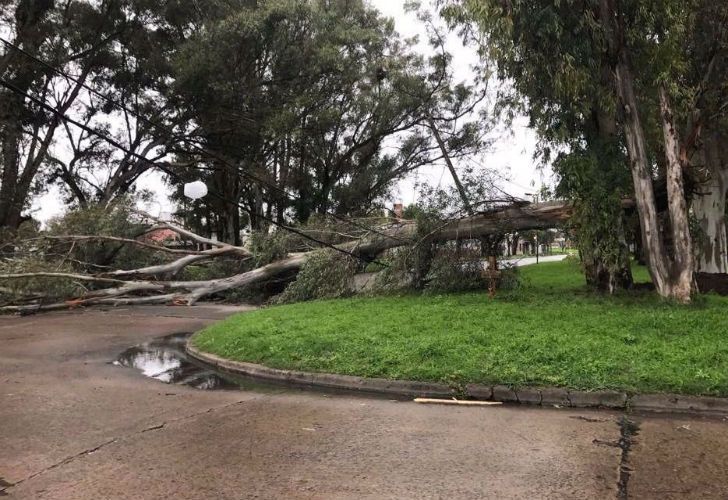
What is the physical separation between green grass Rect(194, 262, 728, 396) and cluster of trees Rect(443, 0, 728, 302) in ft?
4.16

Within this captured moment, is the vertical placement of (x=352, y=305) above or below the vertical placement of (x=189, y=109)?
below

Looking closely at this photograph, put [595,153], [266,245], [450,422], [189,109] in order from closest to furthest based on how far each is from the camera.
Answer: [450,422] → [595,153] → [266,245] → [189,109]

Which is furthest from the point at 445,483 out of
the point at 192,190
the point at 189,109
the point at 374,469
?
the point at 189,109

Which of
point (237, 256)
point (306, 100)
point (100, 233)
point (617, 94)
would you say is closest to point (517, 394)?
point (617, 94)

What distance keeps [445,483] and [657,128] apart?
11.6 m

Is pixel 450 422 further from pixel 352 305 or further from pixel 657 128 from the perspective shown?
pixel 657 128

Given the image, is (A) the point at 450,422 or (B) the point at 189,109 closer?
(A) the point at 450,422

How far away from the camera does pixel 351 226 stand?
1675cm

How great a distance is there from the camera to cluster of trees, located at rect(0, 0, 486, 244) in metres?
23.1

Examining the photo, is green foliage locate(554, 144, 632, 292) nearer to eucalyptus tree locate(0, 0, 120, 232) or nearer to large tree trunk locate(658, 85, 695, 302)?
large tree trunk locate(658, 85, 695, 302)

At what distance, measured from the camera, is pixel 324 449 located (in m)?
4.93

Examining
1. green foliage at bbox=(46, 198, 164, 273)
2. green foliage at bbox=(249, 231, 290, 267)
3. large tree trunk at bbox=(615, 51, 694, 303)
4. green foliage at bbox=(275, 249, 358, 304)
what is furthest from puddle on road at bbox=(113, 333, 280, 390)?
green foliage at bbox=(46, 198, 164, 273)

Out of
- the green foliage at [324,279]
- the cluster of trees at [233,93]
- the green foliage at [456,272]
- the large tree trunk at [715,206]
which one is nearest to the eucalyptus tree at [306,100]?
the cluster of trees at [233,93]

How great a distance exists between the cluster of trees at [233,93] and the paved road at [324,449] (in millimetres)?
15763
